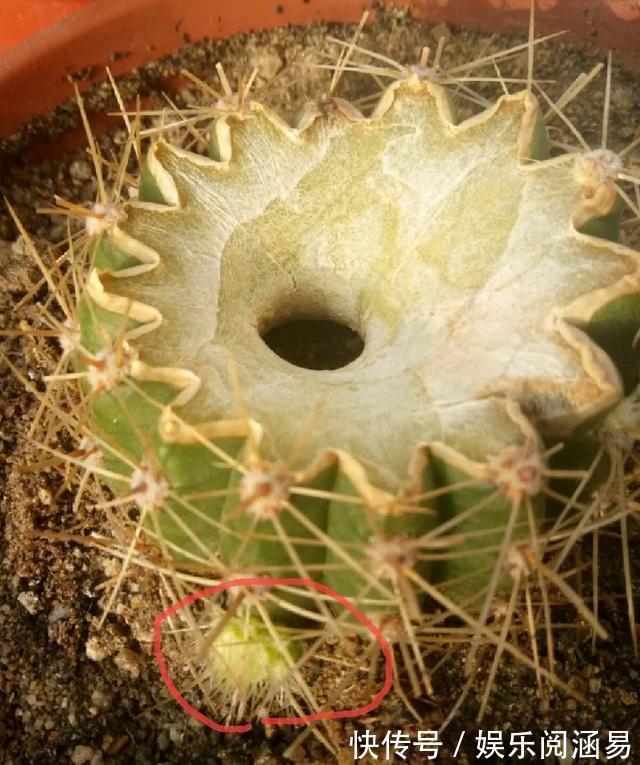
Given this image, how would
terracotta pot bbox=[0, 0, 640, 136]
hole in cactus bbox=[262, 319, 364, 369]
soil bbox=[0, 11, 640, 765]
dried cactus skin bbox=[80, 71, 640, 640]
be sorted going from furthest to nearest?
1. terracotta pot bbox=[0, 0, 640, 136]
2. hole in cactus bbox=[262, 319, 364, 369]
3. soil bbox=[0, 11, 640, 765]
4. dried cactus skin bbox=[80, 71, 640, 640]

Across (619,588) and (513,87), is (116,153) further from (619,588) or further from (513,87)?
(619,588)

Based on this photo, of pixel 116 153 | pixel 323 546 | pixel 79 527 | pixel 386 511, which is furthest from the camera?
pixel 116 153

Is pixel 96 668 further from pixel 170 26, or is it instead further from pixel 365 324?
pixel 170 26

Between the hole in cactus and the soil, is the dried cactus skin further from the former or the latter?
the soil

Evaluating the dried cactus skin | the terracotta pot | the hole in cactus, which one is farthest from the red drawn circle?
the terracotta pot

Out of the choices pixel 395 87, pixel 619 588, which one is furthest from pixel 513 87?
pixel 619 588

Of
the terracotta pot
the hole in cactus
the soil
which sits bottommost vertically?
the soil
